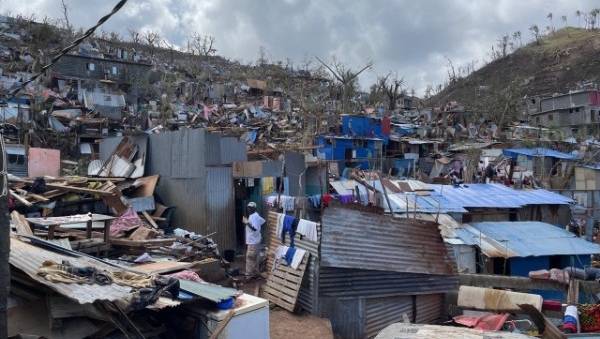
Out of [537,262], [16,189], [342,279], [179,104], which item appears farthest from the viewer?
[179,104]

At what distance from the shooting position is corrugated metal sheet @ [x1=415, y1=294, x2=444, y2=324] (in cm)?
1150

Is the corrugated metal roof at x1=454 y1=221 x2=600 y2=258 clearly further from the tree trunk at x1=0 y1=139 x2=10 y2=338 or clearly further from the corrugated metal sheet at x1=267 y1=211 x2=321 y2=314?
the tree trunk at x1=0 y1=139 x2=10 y2=338

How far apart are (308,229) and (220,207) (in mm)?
4217

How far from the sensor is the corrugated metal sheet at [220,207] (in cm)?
1398

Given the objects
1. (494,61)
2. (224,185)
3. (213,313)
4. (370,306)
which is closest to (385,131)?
(224,185)

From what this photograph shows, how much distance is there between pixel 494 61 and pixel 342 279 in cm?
7865

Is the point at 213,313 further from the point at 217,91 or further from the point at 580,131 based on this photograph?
the point at 580,131

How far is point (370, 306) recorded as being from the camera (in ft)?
35.1

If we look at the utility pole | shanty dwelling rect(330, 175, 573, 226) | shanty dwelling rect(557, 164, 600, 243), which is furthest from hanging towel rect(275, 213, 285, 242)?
shanty dwelling rect(557, 164, 600, 243)

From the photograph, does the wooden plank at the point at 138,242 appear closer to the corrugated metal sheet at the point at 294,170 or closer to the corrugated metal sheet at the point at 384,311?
the corrugated metal sheet at the point at 384,311

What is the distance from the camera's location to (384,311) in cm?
1093

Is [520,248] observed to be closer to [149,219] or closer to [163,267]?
[149,219]

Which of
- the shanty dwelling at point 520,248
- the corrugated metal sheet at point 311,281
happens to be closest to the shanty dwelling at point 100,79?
the shanty dwelling at point 520,248

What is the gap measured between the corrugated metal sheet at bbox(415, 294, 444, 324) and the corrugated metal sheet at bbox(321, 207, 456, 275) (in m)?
0.64
